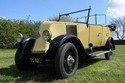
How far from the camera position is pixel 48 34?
891cm

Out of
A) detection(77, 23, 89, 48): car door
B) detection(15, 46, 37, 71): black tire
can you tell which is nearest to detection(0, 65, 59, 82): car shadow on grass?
detection(15, 46, 37, 71): black tire

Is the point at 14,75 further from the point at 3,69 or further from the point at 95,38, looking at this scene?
the point at 95,38

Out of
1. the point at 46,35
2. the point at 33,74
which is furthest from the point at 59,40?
the point at 33,74

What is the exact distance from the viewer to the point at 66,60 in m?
8.72

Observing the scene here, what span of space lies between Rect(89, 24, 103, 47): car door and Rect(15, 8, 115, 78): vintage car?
0.29 feet

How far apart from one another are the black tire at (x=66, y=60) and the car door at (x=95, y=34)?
2.08 m

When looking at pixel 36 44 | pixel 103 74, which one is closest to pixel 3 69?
pixel 36 44

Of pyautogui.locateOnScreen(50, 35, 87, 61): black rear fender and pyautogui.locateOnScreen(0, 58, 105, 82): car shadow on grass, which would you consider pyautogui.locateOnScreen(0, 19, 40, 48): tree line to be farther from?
pyautogui.locateOnScreen(50, 35, 87, 61): black rear fender

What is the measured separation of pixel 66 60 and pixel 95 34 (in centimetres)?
311

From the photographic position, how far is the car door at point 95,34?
1107 cm

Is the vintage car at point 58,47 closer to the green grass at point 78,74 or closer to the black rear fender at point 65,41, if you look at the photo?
the black rear fender at point 65,41

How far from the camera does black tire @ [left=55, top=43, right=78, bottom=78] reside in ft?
27.3

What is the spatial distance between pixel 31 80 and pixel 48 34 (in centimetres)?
137

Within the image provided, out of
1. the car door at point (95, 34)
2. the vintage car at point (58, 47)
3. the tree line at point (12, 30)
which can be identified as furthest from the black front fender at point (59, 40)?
the tree line at point (12, 30)
